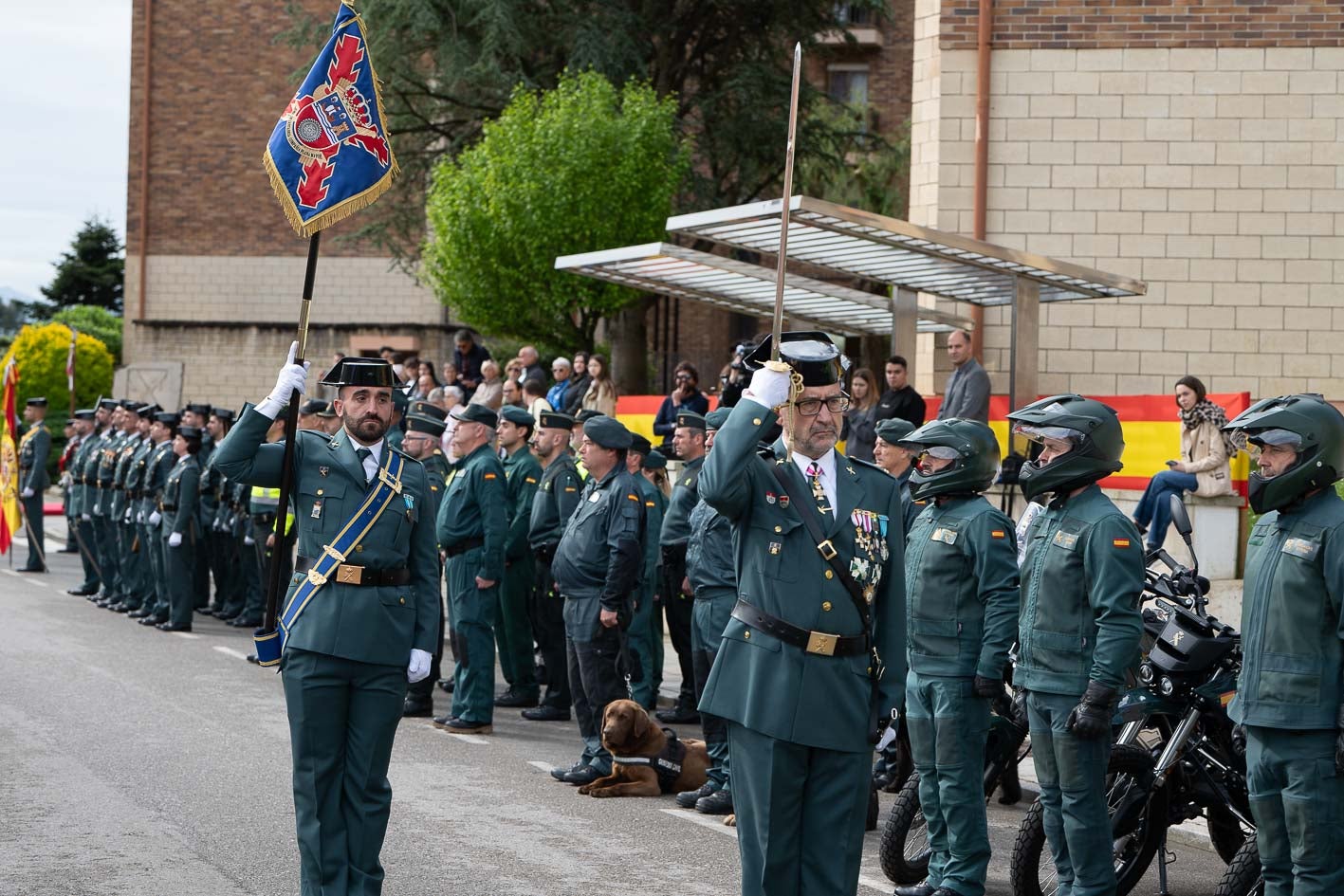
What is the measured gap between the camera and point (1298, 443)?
20.0 ft

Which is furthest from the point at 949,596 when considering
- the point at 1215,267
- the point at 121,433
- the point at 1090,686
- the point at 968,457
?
the point at 121,433

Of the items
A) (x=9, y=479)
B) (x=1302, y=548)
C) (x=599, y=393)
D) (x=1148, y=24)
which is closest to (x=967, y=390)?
(x=599, y=393)

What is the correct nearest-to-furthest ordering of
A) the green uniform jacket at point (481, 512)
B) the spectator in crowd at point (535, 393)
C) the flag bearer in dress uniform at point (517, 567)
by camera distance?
the green uniform jacket at point (481, 512) < the flag bearer in dress uniform at point (517, 567) < the spectator in crowd at point (535, 393)

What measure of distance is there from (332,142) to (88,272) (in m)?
52.2

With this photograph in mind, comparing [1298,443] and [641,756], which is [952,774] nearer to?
[1298,443]

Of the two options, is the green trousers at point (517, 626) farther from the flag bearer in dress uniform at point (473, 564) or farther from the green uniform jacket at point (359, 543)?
the green uniform jacket at point (359, 543)

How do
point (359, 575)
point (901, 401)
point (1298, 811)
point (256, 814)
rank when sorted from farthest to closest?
point (901, 401) → point (256, 814) → point (359, 575) → point (1298, 811)

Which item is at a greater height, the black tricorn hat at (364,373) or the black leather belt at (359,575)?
the black tricorn hat at (364,373)

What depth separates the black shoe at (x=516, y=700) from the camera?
13.1 m

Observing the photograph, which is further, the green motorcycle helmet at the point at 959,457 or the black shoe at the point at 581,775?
the black shoe at the point at 581,775

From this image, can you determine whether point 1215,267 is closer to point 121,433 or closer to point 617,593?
point 617,593

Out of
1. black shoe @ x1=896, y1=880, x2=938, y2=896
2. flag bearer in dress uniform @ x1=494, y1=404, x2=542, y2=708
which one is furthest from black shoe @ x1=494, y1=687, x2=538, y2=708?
black shoe @ x1=896, y1=880, x2=938, y2=896

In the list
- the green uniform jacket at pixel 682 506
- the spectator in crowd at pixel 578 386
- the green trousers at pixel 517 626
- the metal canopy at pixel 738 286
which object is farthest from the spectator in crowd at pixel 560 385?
the green uniform jacket at pixel 682 506

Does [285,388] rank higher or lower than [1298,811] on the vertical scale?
higher
